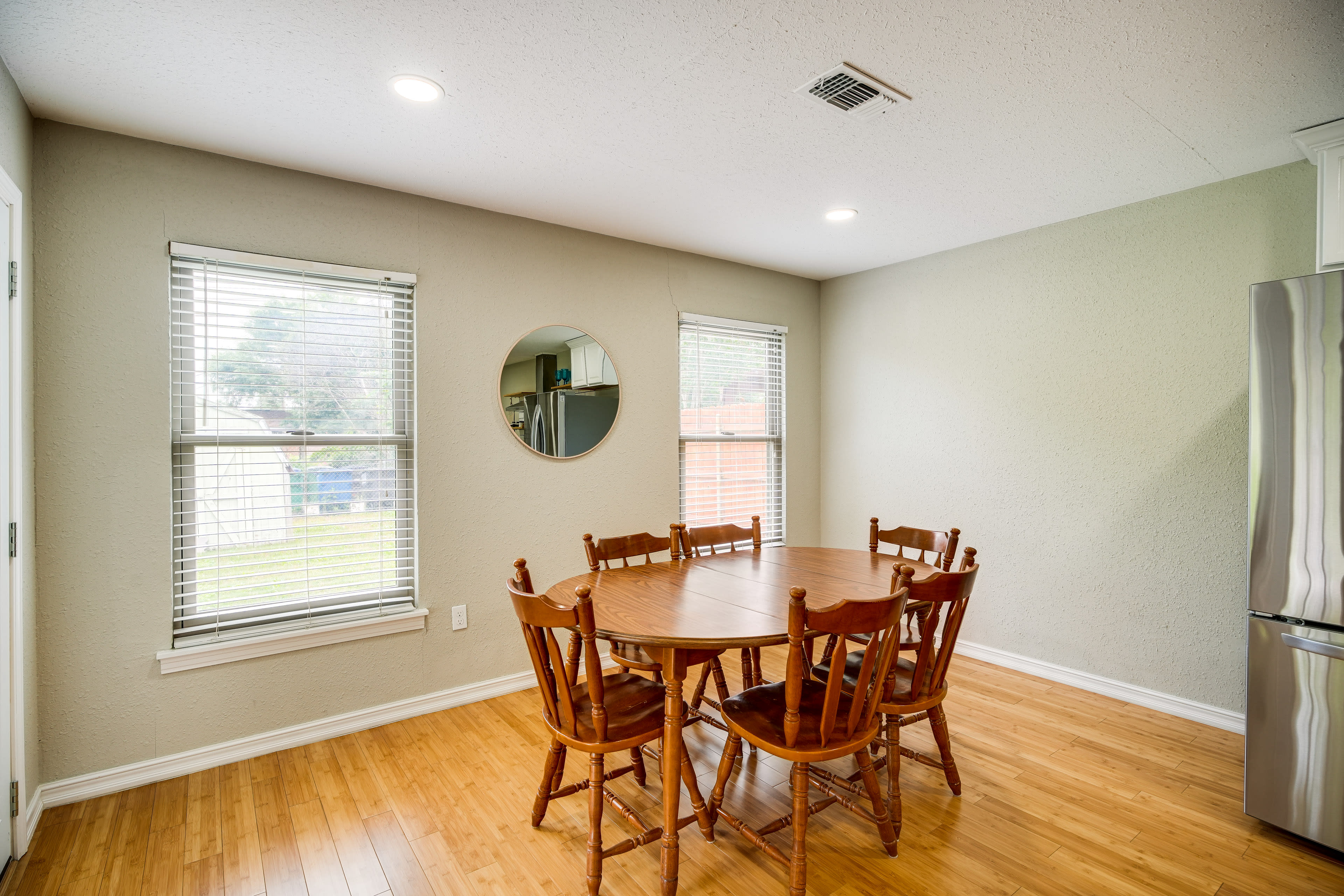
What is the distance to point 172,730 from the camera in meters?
2.49

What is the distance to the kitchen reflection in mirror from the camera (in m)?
3.36

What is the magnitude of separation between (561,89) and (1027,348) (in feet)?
9.36

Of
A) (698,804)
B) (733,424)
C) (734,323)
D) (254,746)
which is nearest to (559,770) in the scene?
(698,804)

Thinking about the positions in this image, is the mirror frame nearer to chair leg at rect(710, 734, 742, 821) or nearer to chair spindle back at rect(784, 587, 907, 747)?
chair leg at rect(710, 734, 742, 821)

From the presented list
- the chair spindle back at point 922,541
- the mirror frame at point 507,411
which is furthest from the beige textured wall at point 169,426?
the chair spindle back at point 922,541

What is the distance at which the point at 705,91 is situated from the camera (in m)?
2.12

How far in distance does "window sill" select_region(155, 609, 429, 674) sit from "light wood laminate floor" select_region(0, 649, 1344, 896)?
1.42 feet

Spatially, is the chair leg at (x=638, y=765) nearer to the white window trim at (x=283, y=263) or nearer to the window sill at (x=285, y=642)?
the window sill at (x=285, y=642)

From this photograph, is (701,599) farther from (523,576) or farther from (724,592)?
(523,576)

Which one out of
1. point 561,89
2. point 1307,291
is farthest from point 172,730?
point 1307,291

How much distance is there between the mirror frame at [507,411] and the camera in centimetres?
329

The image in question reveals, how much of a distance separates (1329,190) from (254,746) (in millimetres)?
4703

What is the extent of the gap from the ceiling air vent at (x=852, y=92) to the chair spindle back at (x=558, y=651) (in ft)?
5.75

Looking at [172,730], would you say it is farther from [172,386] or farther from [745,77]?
[745,77]
